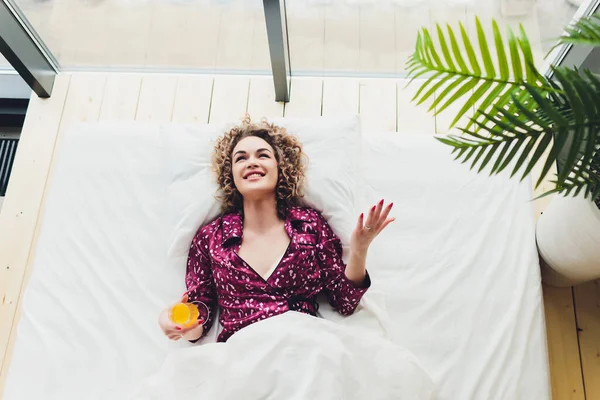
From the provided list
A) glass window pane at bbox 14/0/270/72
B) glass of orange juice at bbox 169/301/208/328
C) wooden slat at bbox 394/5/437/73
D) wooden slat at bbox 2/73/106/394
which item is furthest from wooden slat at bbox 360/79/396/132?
wooden slat at bbox 2/73/106/394

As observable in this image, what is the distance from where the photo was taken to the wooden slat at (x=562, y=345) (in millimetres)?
1541

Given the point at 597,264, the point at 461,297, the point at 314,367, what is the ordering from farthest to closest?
the point at 461,297 → the point at 597,264 → the point at 314,367

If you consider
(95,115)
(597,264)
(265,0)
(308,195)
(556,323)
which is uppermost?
(265,0)

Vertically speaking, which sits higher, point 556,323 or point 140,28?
point 140,28

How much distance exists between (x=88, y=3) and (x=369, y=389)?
59.9 inches

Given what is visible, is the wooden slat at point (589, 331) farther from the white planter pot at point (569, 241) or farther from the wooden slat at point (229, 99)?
the wooden slat at point (229, 99)

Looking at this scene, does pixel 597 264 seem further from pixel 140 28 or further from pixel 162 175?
pixel 140 28

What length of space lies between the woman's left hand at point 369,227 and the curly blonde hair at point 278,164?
0.30 metres

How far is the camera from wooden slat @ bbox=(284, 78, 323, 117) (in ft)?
6.64

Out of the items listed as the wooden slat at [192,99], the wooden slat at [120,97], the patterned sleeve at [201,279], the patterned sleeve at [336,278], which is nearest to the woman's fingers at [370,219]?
the patterned sleeve at [336,278]

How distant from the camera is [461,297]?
149 cm

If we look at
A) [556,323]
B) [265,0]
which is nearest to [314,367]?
[556,323]

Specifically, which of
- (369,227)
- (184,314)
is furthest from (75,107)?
(369,227)

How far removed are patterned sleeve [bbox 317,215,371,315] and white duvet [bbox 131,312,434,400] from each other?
0.13 meters
